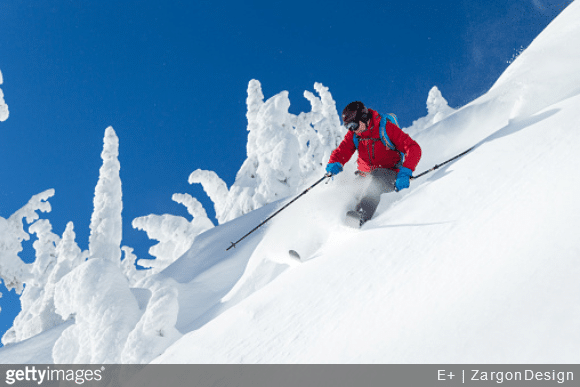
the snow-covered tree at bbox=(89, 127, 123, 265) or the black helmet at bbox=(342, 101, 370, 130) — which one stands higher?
the snow-covered tree at bbox=(89, 127, 123, 265)

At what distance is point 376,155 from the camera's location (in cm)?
483

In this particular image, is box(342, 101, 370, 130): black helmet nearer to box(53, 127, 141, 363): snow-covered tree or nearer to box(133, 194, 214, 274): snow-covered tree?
box(53, 127, 141, 363): snow-covered tree

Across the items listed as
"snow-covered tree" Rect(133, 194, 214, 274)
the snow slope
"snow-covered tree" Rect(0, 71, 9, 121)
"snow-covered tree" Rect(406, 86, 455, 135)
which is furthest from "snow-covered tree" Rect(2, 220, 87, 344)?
"snow-covered tree" Rect(406, 86, 455, 135)

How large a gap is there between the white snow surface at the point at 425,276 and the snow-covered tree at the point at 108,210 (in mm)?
9090

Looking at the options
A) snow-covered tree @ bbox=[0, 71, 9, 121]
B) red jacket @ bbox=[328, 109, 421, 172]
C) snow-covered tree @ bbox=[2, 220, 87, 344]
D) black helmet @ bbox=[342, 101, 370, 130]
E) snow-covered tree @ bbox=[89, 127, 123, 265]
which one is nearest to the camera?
red jacket @ bbox=[328, 109, 421, 172]

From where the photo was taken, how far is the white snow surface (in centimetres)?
187

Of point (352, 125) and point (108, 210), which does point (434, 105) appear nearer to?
point (108, 210)

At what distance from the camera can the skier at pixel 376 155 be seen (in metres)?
4.30

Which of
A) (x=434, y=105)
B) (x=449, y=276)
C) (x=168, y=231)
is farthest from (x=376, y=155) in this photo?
(x=434, y=105)

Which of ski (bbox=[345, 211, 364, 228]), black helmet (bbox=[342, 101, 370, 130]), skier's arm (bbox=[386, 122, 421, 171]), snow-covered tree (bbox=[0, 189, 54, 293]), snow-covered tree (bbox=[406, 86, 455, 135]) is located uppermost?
snow-covered tree (bbox=[406, 86, 455, 135])

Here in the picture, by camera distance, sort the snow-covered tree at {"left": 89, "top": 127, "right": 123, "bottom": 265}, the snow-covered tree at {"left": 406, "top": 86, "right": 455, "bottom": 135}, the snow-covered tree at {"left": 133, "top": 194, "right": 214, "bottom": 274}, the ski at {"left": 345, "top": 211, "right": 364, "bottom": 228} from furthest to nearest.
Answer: the snow-covered tree at {"left": 406, "top": 86, "right": 455, "bottom": 135} < the snow-covered tree at {"left": 133, "top": 194, "right": 214, "bottom": 274} < the snow-covered tree at {"left": 89, "top": 127, "right": 123, "bottom": 265} < the ski at {"left": 345, "top": 211, "right": 364, "bottom": 228}

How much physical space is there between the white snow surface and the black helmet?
1053 mm

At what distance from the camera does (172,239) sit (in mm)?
20516
